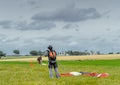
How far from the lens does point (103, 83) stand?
72.8ft

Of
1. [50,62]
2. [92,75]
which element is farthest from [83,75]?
[50,62]

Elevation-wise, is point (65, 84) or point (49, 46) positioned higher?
point (49, 46)

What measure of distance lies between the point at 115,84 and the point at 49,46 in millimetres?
5923

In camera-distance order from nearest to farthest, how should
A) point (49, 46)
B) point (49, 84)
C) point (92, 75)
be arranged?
point (49, 84)
point (49, 46)
point (92, 75)

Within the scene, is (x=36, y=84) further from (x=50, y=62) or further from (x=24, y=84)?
(x=50, y=62)

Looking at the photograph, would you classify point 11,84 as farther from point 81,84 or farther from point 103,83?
point 103,83

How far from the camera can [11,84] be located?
22016 mm

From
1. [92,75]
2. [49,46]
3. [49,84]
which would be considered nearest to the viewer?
[49,84]

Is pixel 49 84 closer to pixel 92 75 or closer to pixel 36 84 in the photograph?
pixel 36 84

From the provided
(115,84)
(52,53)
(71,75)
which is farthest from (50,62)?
(115,84)

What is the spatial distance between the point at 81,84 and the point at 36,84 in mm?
2714

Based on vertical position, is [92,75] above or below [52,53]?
below

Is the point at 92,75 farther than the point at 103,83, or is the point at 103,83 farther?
the point at 92,75

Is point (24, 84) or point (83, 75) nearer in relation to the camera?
point (24, 84)
